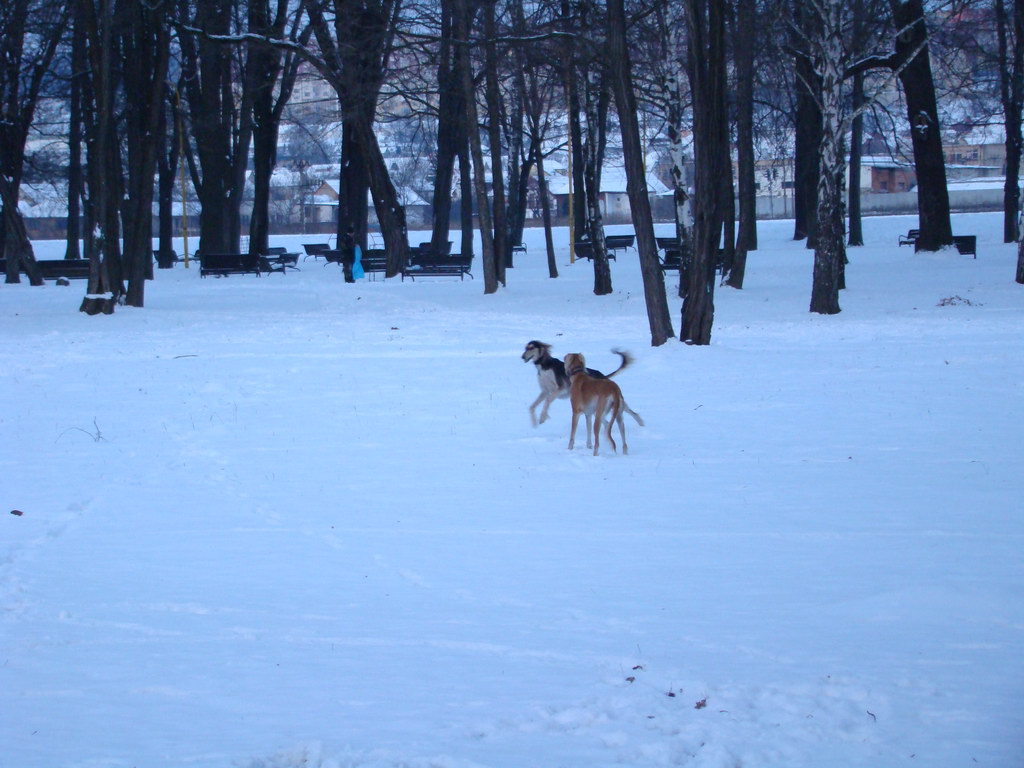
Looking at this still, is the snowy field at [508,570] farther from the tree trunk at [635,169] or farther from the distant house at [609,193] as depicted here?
the distant house at [609,193]

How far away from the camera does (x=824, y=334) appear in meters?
18.7

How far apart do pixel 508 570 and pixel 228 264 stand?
32.3 meters

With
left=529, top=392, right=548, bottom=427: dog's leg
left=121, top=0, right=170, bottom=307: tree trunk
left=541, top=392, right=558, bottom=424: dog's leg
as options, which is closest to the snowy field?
left=529, top=392, right=548, bottom=427: dog's leg

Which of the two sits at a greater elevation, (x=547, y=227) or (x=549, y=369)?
(x=547, y=227)

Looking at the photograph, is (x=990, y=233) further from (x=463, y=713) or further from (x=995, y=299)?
(x=463, y=713)

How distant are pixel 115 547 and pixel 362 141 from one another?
2603 cm

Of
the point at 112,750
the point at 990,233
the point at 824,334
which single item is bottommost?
the point at 112,750

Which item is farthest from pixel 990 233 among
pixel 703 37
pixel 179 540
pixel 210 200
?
pixel 179 540

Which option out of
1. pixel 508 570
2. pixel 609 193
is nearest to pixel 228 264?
pixel 508 570

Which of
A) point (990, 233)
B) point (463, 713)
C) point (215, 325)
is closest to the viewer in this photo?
point (463, 713)

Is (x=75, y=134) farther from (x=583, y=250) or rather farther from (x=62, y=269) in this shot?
(x=583, y=250)

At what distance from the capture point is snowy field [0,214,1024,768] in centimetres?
436

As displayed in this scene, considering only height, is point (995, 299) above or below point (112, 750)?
above

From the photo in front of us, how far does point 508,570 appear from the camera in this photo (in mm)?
6469
